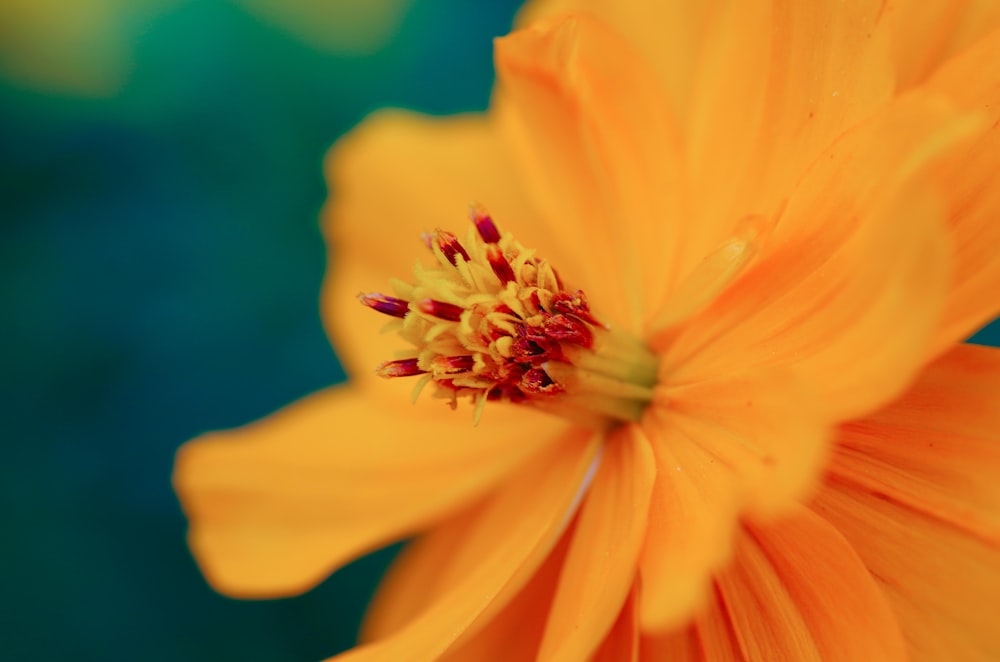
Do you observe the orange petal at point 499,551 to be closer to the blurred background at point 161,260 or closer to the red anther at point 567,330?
the red anther at point 567,330

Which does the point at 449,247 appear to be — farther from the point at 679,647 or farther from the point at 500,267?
the point at 679,647

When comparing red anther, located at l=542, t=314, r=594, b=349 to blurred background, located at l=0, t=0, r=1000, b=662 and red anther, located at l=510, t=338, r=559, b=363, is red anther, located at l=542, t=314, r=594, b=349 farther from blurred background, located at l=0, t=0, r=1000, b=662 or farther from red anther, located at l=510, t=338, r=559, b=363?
blurred background, located at l=0, t=0, r=1000, b=662

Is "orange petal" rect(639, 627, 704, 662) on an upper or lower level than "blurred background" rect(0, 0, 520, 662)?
lower

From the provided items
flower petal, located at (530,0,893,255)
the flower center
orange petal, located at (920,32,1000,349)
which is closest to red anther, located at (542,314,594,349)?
the flower center

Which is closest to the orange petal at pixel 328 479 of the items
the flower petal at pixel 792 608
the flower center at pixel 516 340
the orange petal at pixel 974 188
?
the flower center at pixel 516 340

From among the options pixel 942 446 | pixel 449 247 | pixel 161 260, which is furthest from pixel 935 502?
pixel 161 260

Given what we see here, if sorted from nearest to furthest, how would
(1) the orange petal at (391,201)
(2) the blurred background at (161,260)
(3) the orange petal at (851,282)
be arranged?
(3) the orange petal at (851,282) < (1) the orange petal at (391,201) < (2) the blurred background at (161,260)

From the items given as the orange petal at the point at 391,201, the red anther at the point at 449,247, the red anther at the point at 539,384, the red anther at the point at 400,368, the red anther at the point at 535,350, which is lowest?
the red anther at the point at 539,384
